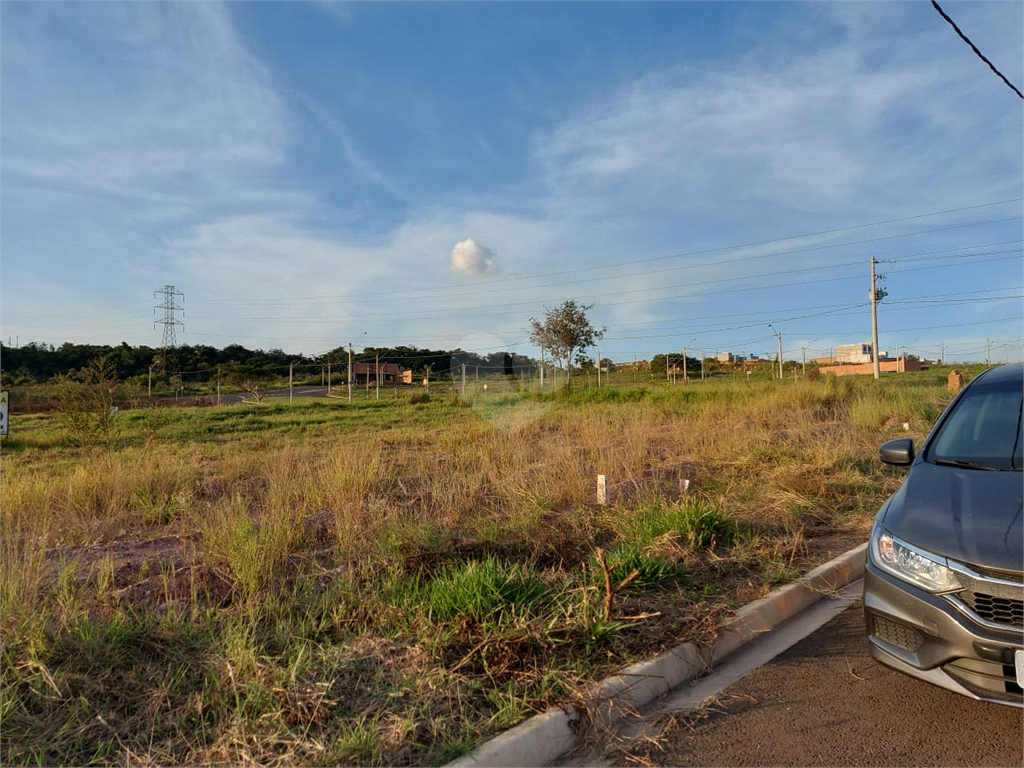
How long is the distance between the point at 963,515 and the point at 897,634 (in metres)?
0.69

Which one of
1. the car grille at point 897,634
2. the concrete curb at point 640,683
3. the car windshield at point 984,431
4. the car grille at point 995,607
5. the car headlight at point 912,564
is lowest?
the concrete curb at point 640,683

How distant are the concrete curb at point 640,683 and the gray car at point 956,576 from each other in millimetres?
892

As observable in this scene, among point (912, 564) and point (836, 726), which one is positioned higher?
point (912, 564)

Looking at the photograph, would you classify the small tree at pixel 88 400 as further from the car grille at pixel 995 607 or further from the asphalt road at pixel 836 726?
the car grille at pixel 995 607

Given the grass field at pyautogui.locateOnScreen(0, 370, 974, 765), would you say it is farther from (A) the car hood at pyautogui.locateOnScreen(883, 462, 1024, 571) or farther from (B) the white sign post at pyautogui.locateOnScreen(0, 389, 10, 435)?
(B) the white sign post at pyautogui.locateOnScreen(0, 389, 10, 435)

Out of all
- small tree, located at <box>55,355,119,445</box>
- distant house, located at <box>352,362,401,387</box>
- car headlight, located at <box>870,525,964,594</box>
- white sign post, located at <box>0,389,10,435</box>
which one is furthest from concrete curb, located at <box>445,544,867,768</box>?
distant house, located at <box>352,362,401,387</box>

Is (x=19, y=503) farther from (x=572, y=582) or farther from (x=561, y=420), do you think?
(x=561, y=420)

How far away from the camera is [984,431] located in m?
4.14

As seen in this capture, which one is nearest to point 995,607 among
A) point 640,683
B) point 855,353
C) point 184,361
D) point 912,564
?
point 912,564

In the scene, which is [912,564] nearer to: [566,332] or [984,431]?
[984,431]

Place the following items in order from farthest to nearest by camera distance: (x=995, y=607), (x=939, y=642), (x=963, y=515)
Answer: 1. (x=963, y=515)
2. (x=939, y=642)
3. (x=995, y=607)

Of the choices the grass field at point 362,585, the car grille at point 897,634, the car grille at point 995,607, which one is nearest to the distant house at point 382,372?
the grass field at point 362,585

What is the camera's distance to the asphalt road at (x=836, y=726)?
2.75m

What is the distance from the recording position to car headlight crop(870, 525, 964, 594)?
2.92 meters
